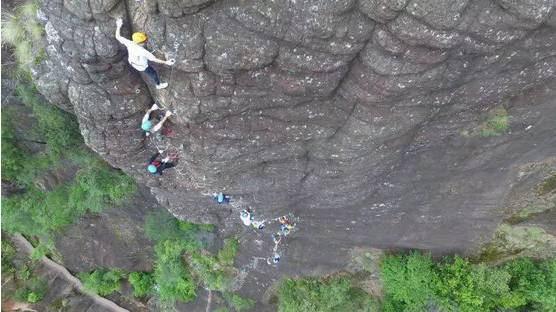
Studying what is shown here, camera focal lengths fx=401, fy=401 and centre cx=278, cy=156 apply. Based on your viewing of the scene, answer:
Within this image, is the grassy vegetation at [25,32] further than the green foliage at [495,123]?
No

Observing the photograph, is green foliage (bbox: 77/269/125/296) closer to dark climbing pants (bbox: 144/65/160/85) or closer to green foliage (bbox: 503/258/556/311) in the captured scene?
dark climbing pants (bbox: 144/65/160/85)

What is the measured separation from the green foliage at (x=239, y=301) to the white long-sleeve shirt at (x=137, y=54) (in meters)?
13.7

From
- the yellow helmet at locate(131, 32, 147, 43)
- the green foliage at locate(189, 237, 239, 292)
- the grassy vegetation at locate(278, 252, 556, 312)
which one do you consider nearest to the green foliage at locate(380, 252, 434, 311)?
the grassy vegetation at locate(278, 252, 556, 312)

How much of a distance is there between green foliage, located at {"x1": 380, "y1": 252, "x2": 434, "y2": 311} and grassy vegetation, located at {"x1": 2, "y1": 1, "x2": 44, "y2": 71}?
13.0m

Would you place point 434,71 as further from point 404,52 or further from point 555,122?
point 555,122

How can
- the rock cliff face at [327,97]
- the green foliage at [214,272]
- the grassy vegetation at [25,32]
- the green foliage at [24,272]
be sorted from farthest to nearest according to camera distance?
1. the green foliage at [24,272]
2. the green foliage at [214,272]
3. the grassy vegetation at [25,32]
4. the rock cliff face at [327,97]

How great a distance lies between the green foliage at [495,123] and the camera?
401 inches

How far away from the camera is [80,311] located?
2256cm

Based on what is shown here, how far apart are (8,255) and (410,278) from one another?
21209mm

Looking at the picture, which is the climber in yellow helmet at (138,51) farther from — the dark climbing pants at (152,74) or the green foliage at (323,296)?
the green foliage at (323,296)

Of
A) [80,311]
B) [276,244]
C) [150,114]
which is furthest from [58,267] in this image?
[150,114]

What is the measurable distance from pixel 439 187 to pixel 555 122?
357cm

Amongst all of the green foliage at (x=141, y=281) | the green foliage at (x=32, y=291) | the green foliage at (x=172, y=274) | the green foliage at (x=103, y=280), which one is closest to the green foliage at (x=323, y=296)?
the green foliage at (x=172, y=274)

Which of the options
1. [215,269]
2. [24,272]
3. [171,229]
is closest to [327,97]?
[171,229]
